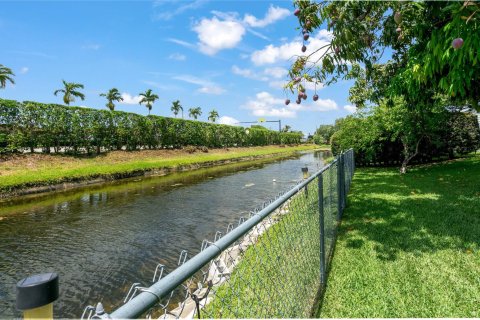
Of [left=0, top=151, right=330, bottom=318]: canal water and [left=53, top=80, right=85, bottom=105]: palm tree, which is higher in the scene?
[left=53, top=80, right=85, bottom=105]: palm tree

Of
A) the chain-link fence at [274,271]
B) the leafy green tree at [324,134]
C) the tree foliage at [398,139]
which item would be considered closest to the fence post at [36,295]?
the chain-link fence at [274,271]

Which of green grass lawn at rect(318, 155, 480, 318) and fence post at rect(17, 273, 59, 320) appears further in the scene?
green grass lawn at rect(318, 155, 480, 318)

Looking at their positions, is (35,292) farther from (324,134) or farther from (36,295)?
(324,134)

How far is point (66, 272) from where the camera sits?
5551 millimetres

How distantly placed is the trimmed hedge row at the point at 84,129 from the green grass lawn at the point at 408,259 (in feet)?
67.5

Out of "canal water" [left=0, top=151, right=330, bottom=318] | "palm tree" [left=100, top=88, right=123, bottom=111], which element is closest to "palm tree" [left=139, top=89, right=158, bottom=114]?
"palm tree" [left=100, top=88, right=123, bottom=111]

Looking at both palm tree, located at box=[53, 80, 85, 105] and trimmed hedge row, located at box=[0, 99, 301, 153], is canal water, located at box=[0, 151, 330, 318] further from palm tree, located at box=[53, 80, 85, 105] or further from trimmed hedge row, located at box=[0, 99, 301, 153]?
palm tree, located at box=[53, 80, 85, 105]

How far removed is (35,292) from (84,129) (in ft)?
81.7

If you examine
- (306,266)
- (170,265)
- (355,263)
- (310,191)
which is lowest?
(170,265)

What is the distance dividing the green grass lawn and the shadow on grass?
0.01 meters

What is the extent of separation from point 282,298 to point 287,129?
107 m

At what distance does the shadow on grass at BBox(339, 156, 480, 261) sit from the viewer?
16.3 ft

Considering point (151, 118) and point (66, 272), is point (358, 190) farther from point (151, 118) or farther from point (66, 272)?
point (151, 118)

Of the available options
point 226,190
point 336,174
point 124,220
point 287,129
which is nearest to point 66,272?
point 124,220
